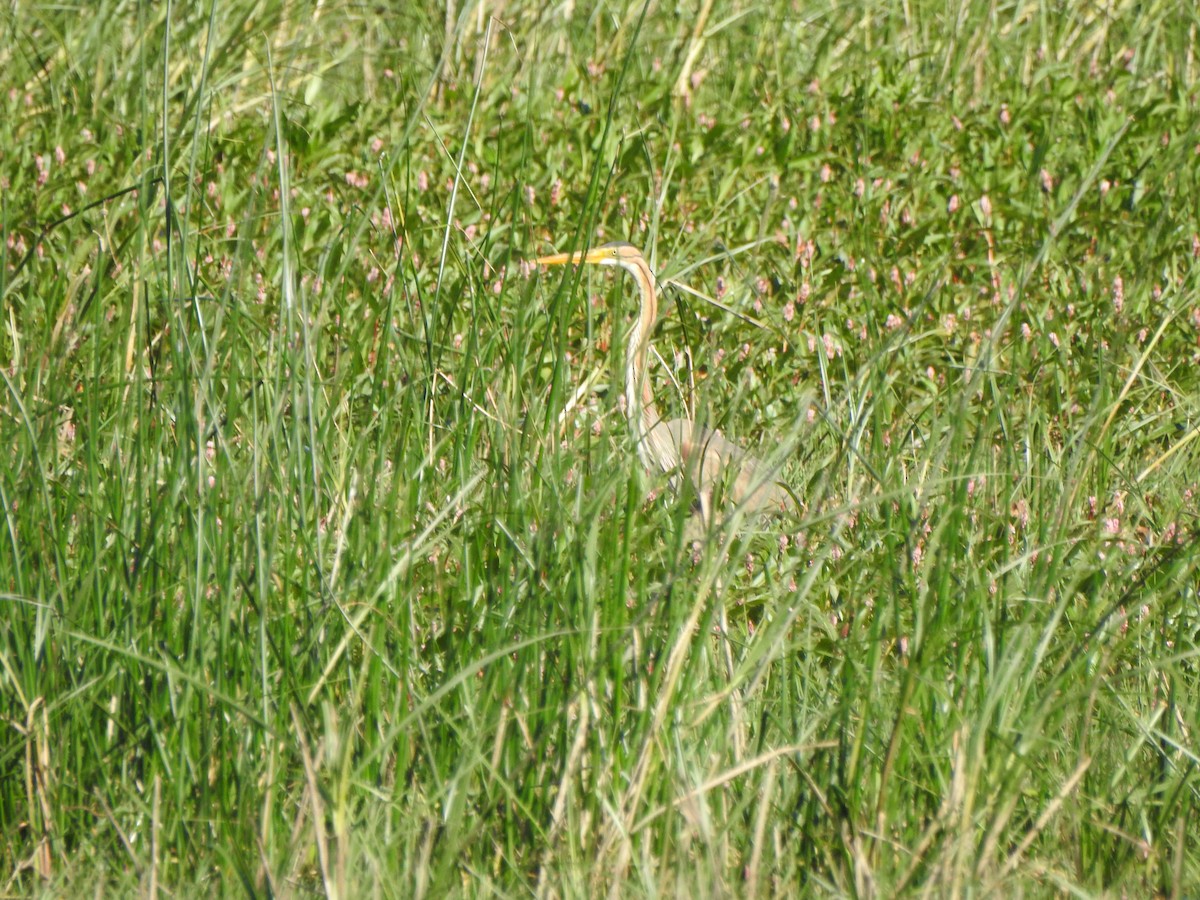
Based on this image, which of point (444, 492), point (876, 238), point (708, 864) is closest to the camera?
point (708, 864)

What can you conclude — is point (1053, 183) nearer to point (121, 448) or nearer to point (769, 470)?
point (769, 470)

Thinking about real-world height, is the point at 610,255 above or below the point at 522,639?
below

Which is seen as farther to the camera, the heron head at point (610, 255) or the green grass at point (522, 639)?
the heron head at point (610, 255)

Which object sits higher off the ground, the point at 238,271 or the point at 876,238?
the point at 238,271

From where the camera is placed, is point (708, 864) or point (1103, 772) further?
point (1103, 772)

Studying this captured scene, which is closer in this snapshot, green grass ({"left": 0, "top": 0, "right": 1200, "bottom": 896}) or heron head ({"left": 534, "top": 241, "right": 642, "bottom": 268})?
green grass ({"left": 0, "top": 0, "right": 1200, "bottom": 896})

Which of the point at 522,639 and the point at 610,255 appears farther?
the point at 610,255

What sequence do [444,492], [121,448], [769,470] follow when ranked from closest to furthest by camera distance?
[769,470]
[121,448]
[444,492]

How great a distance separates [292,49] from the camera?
5.98 metres

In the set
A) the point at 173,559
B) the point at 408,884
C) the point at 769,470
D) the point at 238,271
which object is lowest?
the point at 408,884

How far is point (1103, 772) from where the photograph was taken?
2.66 meters

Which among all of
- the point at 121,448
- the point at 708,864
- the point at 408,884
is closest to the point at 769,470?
the point at 708,864

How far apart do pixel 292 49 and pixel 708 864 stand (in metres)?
4.47

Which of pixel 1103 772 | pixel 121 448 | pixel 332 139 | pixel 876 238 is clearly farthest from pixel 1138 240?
pixel 121 448
